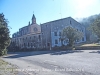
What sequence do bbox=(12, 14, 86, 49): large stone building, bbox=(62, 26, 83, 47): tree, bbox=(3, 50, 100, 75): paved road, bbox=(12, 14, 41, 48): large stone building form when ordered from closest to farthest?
bbox=(3, 50, 100, 75): paved road → bbox=(62, 26, 83, 47): tree → bbox=(12, 14, 86, 49): large stone building → bbox=(12, 14, 41, 48): large stone building

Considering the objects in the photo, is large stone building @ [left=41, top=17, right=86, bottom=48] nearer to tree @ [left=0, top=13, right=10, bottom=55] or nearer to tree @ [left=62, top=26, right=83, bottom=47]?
tree @ [left=62, top=26, right=83, bottom=47]

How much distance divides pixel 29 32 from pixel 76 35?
3379 cm

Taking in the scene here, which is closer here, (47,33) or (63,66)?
(63,66)

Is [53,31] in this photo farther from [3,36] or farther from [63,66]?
[63,66]

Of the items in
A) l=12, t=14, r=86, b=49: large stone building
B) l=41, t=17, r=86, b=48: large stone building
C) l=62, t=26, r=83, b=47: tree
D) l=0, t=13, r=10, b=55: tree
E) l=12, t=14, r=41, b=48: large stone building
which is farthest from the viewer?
l=12, t=14, r=41, b=48: large stone building

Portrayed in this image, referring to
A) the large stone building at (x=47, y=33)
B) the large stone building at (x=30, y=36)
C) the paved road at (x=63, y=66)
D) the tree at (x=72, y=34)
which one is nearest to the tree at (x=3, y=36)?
the paved road at (x=63, y=66)

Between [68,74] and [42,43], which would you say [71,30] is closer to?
[42,43]

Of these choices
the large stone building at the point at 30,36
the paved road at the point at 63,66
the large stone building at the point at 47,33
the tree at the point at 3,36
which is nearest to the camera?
the paved road at the point at 63,66

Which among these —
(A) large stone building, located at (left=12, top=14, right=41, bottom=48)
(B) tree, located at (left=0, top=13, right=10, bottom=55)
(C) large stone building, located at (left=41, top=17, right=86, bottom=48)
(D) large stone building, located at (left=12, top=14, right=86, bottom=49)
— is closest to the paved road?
(B) tree, located at (left=0, top=13, right=10, bottom=55)

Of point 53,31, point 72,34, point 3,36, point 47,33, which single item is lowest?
point 3,36

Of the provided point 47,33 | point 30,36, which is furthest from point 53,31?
point 30,36

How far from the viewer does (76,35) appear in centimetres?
3819

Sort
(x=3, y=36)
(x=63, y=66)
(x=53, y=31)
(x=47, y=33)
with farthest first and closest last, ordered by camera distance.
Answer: (x=47, y=33) → (x=53, y=31) → (x=3, y=36) → (x=63, y=66)

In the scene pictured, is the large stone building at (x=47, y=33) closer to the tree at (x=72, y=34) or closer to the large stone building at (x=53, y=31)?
the large stone building at (x=53, y=31)
